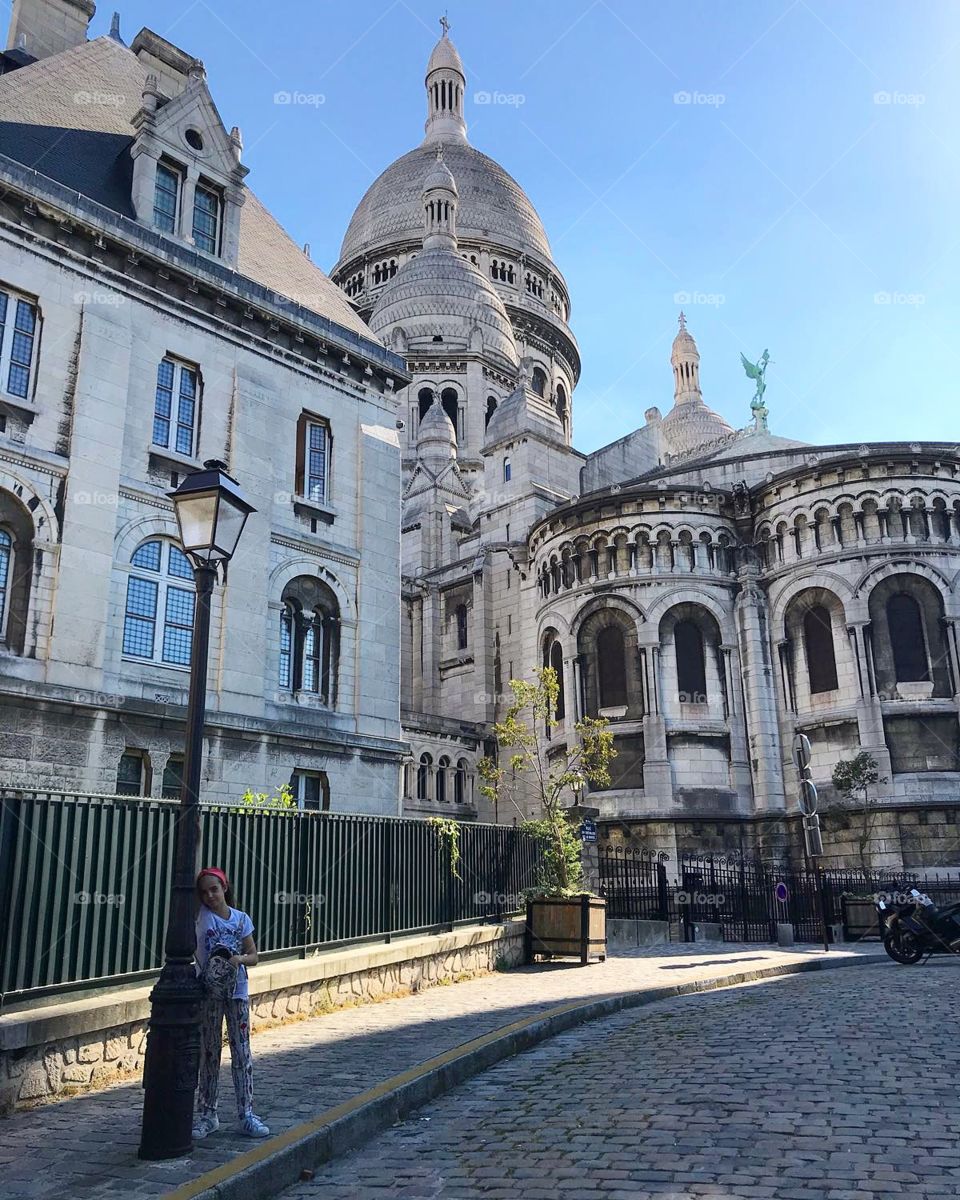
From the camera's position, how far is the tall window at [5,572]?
53.1 ft

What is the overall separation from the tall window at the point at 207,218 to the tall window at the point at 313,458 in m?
3.84

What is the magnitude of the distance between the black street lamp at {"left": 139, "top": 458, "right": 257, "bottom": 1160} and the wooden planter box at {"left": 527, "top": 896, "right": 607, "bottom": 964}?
10661 mm

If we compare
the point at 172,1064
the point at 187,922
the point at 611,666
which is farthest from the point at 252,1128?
the point at 611,666

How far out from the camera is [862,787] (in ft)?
105

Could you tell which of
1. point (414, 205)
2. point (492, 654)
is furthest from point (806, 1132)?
point (414, 205)

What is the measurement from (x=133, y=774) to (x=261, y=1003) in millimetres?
7743

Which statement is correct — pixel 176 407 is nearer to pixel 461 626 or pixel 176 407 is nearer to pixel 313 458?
pixel 313 458

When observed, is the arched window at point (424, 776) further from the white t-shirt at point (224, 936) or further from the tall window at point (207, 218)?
the white t-shirt at point (224, 936)

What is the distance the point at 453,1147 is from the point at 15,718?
444 inches

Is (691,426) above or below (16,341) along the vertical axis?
above

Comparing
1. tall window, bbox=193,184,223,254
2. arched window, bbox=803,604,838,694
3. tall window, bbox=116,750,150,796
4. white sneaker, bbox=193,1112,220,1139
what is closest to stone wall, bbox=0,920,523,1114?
white sneaker, bbox=193,1112,220,1139

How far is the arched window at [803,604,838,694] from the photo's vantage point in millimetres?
35031

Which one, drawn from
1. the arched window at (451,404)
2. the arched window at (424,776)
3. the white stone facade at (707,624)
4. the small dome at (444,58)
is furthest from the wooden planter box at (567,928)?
the small dome at (444,58)

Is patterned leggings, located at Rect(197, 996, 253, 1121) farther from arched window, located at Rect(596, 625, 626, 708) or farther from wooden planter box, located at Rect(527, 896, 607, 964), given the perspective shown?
arched window, located at Rect(596, 625, 626, 708)
